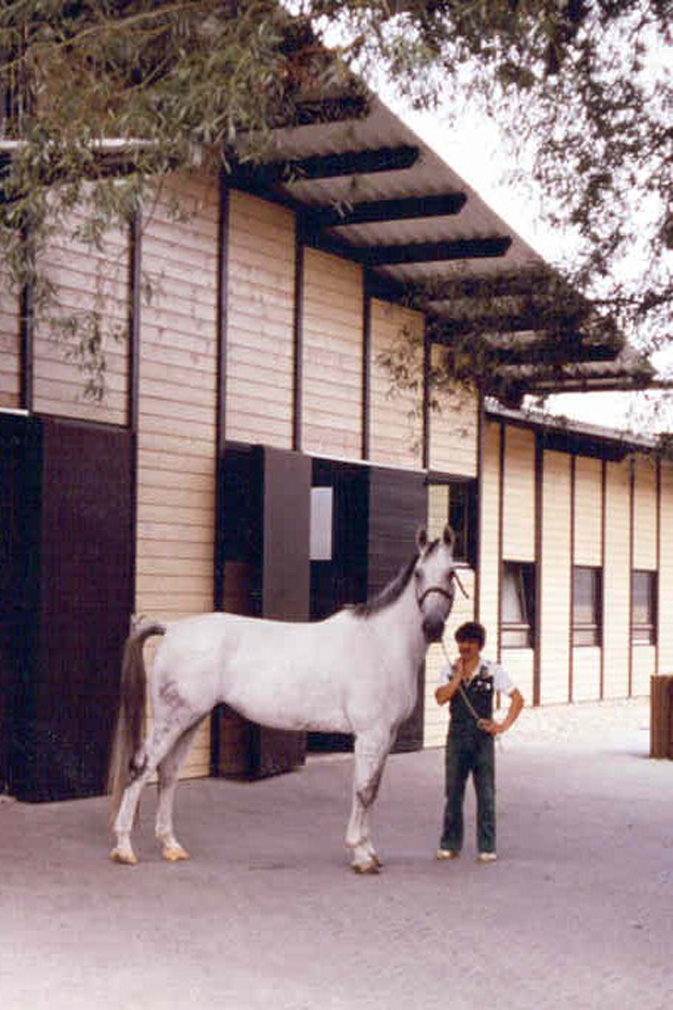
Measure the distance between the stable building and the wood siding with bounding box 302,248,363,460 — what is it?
26 mm

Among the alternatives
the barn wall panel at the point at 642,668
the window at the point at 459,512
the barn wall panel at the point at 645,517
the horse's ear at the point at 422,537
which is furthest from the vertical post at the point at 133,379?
the barn wall panel at the point at 642,668

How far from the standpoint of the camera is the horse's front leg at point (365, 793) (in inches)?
337

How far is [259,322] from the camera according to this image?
13.1 meters

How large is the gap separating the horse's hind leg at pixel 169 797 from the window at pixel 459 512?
25.6ft

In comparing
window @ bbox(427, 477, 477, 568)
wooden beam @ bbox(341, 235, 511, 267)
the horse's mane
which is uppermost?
wooden beam @ bbox(341, 235, 511, 267)

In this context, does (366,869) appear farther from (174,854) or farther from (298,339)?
(298,339)

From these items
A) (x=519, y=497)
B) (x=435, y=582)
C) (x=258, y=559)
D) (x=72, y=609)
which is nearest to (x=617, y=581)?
(x=519, y=497)

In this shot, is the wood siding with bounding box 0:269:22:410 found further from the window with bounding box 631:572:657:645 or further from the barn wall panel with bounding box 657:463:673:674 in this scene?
the barn wall panel with bounding box 657:463:673:674

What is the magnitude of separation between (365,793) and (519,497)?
11.9 m

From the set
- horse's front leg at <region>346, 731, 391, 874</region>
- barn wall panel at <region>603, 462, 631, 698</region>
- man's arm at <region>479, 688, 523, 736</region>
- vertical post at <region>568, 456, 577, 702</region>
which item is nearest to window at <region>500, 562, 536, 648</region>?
vertical post at <region>568, 456, 577, 702</region>

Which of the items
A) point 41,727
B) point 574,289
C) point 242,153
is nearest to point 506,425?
point 574,289

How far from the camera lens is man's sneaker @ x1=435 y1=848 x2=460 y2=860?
29.8ft

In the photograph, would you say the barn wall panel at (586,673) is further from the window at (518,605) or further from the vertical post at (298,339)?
the vertical post at (298,339)

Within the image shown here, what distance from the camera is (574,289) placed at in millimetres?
10562
